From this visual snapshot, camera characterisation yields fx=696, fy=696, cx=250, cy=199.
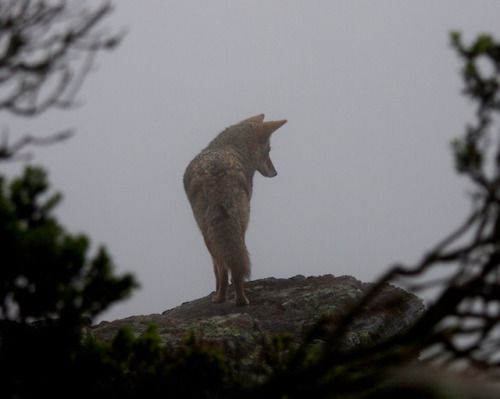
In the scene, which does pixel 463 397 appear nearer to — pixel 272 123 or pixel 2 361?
pixel 2 361

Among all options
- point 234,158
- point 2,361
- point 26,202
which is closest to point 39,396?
point 2,361

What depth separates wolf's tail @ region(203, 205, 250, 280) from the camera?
359 inches

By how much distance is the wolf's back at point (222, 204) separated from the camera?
915 centimetres

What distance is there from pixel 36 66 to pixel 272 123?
9.81 m

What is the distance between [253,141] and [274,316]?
4.68 meters

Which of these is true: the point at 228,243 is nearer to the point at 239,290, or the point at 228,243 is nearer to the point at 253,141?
the point at 239,290

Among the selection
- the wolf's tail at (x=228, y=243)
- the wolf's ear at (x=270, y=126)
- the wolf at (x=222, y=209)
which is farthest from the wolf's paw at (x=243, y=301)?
the wolf's ear at (x=270, y=126)

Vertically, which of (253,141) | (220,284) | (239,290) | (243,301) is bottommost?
(243,301)

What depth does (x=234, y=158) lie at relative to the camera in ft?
36.5

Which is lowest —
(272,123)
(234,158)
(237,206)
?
(237,206)

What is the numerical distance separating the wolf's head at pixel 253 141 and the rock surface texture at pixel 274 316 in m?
2.75

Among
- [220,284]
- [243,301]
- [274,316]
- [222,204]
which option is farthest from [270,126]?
[274,316]

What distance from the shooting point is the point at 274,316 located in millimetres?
8930

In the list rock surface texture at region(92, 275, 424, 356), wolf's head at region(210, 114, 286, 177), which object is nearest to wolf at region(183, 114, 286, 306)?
rock surface texture at region(92, 275, 424, 356)
